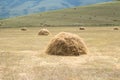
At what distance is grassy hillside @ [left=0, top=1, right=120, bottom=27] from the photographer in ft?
361

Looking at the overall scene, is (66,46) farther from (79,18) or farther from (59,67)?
(79,18)

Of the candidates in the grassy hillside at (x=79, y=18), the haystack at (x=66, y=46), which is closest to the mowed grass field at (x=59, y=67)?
the haystack at (x=66, y=46)

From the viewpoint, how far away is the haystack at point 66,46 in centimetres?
2700

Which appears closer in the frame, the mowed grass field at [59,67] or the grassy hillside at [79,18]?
the mowed grass field at [59,67]

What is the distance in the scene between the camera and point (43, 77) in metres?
18.8

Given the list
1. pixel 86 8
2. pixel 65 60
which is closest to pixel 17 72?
pixel 65 60

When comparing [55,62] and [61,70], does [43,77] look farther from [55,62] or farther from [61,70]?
[55,62]

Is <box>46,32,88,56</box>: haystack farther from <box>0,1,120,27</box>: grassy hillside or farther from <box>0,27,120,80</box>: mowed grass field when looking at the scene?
<box>0,1,120,27</box>: grassy hillside

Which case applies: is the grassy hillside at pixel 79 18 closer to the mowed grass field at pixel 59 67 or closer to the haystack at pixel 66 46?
the haystack at pixel 66 46

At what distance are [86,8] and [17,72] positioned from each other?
117346 mm

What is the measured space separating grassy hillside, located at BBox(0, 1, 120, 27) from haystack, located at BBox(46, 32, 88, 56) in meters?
78.8

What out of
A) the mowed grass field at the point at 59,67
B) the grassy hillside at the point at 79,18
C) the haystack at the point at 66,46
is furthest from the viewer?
the grassy hillside at the point at 79,18

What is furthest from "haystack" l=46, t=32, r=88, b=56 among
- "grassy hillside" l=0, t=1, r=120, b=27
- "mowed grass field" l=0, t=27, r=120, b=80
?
"grassy hillside" l=0, t=1, r=120, b=27

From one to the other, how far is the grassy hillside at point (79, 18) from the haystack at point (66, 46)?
78.8 meters
